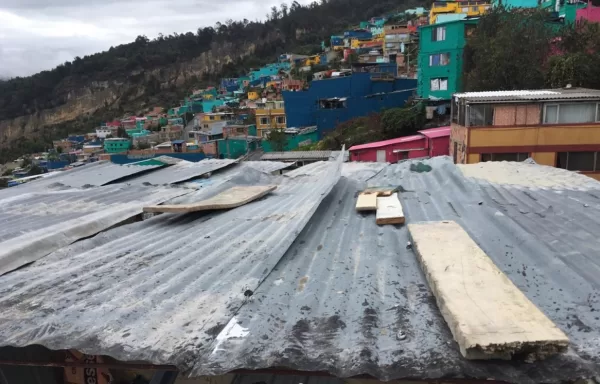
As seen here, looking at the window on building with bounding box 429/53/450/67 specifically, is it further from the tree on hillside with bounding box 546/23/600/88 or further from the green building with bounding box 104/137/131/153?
the green building with bounding box 104/137/131/153

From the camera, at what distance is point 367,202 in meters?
4.21

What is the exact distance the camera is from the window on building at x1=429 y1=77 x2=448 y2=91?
2780 cm

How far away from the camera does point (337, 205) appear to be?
176 inches

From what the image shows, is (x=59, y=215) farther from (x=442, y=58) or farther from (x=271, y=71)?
(x=271, y=71)

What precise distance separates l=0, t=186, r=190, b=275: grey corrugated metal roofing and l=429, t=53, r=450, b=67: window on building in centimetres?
2553

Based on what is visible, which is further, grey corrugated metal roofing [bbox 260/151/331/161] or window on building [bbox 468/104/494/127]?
grey corrugated metal roofing [bbox 260/151/331/161]

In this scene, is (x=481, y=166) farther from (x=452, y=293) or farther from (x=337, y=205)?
(x=452, y=293)

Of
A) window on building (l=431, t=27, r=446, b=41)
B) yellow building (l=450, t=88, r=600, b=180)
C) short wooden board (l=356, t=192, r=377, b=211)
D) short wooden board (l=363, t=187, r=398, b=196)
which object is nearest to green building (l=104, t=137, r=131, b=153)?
window on building (l=431, t=27, r=446, b=41)

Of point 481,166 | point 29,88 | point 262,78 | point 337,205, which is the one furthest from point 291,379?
point 29,88

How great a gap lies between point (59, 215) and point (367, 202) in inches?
138

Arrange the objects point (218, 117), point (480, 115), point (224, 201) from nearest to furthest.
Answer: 1. point (224, 201)
2. point (480, 115)
3. point (218, 117)

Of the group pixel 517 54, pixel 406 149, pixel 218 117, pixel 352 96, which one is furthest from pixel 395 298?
pixel 218 117

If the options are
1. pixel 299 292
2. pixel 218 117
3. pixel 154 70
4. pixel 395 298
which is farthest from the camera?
pixel 154 70

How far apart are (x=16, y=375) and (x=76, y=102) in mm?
104609
